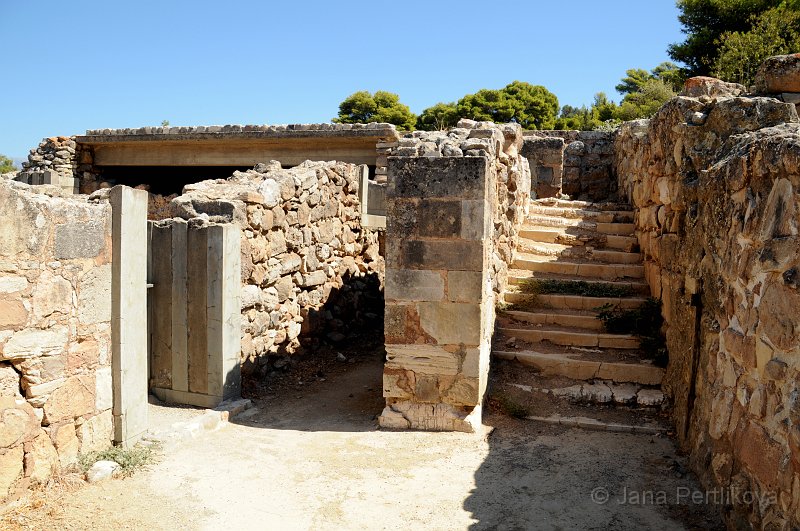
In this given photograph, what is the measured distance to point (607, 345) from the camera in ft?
21.6

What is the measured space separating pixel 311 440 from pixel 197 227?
2120 millimetres

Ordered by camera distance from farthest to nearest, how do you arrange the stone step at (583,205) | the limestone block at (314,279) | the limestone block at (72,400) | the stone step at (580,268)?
the stone step at (583,205), the limestone block at (314,279), the stone step at (580,268), the limestone block at (72,400)

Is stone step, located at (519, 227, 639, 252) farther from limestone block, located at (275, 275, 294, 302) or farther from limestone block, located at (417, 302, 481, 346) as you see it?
limestone block, located at (417, 302, 481, 346)

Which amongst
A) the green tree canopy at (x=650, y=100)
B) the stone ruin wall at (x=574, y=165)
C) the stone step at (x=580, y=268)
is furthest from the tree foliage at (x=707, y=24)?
the stone step at (x=580, y=268)

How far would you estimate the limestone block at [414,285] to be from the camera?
5516 millimetres

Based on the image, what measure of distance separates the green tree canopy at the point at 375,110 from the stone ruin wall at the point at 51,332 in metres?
25.6

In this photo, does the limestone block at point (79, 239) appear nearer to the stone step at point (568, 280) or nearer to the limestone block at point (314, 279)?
the limestone block at point (314, 279)

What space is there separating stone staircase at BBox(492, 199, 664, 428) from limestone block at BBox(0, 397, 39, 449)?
376 centimetres

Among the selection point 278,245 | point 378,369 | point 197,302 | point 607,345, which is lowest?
point 378,369

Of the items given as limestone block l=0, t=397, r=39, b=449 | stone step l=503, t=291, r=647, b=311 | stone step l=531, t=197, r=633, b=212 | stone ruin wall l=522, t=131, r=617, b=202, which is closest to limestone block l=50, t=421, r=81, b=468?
limestone block l=0, t=397, r=39, b=449

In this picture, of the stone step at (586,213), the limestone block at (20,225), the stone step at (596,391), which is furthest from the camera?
the stone step at (586,213)

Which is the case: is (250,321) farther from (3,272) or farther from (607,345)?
(607,345)

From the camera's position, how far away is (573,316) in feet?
22.8

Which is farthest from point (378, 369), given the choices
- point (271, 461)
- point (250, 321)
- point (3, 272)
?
point (3, 272)
